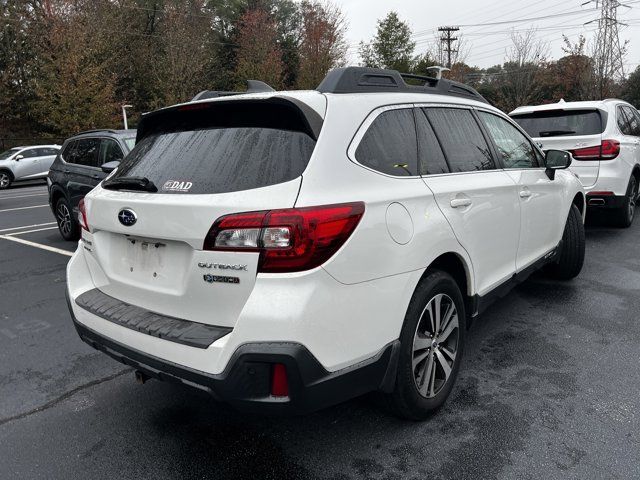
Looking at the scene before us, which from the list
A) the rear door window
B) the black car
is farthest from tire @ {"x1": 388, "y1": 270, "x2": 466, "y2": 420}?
the rear door window

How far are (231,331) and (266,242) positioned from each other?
40 centimetres

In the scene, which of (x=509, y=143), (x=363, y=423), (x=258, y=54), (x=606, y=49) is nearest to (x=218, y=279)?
(x=363, y=423)

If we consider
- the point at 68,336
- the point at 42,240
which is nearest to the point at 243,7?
the point at 42,240

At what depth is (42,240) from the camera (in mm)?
8250

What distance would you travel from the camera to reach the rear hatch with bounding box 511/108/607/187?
6605 millimetres

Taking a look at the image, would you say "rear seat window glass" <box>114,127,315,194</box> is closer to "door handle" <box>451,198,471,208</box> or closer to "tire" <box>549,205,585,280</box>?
"door handle" <box>451,198,471,208</box>

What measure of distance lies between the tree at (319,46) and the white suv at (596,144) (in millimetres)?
29936

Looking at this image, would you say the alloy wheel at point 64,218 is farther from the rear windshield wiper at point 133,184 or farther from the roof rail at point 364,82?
the roof rail at point 364,82

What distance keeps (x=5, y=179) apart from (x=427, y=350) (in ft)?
69.7

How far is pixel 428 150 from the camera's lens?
288cm

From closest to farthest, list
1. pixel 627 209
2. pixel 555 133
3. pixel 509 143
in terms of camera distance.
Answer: pixel 509 143 → pixel 555 133 → pixel 627 209

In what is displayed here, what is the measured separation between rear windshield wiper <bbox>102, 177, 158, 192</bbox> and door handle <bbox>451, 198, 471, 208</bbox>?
1.55 meters

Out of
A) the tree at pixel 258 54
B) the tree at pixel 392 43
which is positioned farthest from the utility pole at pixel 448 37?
the tree at pixel 258 54

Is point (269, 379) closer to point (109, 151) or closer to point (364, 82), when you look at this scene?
point (364, 82)
